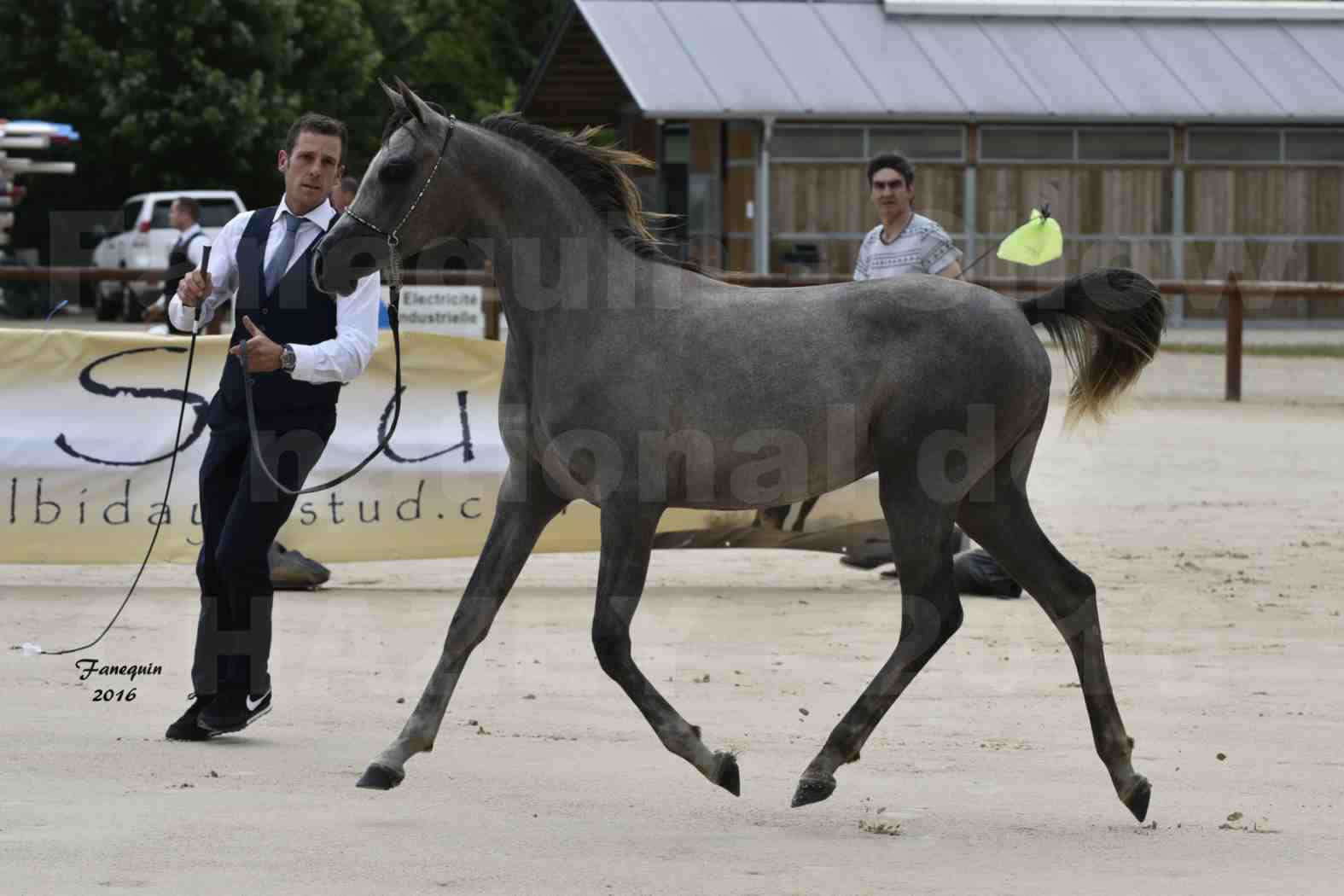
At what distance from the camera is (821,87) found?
3023 cm

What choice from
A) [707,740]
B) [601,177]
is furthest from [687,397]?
[707,740]

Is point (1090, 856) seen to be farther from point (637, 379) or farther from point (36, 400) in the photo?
point (36, 400)

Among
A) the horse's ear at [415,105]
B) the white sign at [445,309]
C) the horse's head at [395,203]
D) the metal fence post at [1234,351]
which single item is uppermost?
the horse's ear at [415,105]

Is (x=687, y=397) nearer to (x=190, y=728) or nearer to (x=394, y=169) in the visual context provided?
(x=394, y=169)

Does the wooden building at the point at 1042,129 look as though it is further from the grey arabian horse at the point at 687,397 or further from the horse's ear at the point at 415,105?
the horse's ear at the point at 415,105

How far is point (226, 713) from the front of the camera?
6723 millimetres

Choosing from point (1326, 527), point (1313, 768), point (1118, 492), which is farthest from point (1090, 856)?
point (1118, 492)

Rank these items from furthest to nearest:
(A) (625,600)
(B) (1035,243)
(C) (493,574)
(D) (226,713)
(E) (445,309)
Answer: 1. (E) (445,309)
2. (B) (1035,243)
3. (D) (226,713)
4. (C) (493,574)
5. (A) (625,600)

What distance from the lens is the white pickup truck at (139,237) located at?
1248 inches

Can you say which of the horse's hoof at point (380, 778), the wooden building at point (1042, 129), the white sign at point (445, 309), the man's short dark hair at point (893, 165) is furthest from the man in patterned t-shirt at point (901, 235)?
the wooden building at point (1042, 129)

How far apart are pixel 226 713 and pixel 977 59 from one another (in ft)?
85.7

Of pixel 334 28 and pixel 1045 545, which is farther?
pixel 334 28

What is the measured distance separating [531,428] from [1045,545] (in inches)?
60.4

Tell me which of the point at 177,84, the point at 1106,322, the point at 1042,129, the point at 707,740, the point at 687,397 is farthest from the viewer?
the point at 177,84
